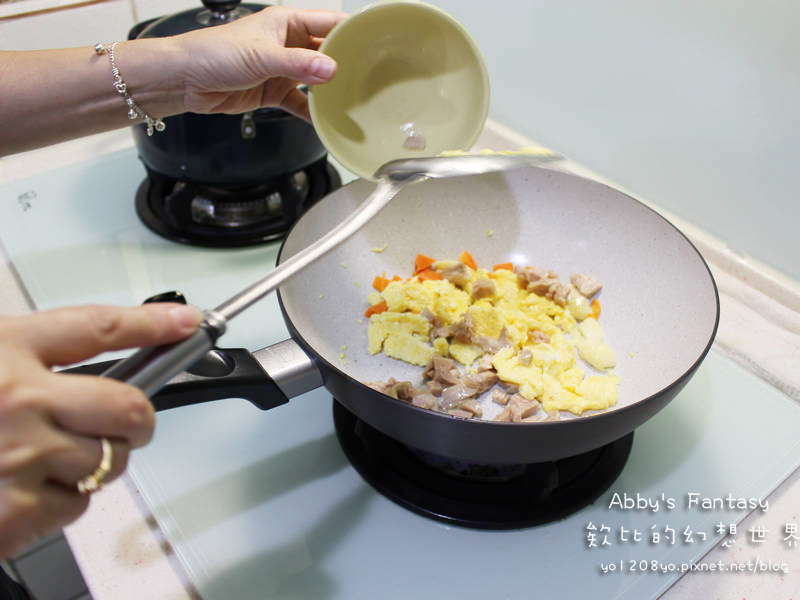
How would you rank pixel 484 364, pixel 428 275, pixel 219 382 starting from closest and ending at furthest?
1. pixel 219 382
2. pixel 484 364
3. pixel 428 275

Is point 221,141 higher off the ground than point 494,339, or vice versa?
point 221,141

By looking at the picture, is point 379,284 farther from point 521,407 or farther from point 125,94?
point 125,94

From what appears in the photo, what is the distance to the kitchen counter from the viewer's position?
1.81ft

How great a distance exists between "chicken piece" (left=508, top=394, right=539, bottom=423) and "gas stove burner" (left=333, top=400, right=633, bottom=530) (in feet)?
0.17

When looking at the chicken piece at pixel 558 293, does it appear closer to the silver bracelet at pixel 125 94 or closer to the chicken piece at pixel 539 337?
the chicken piece at pixel 539 337

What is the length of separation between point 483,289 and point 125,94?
20.3 inches

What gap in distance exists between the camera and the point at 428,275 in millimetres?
844

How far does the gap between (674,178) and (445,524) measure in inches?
27.8

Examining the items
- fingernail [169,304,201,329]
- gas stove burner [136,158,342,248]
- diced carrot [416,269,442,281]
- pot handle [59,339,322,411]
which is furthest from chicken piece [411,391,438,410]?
gas stove burner [136,158,342,248]

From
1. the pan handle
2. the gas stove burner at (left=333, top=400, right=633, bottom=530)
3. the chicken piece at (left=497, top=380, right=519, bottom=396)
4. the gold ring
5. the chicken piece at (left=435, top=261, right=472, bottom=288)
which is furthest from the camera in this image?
the chicken piece at (left=435, top=261, right=472, bottom=288)

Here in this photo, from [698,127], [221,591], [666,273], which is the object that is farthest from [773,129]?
[221,591]

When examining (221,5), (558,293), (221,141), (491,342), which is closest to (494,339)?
(491,342)

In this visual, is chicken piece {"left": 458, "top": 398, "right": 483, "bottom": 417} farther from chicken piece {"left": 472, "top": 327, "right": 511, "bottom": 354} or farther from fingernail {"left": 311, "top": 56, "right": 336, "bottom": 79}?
fingernail {"left": 311, "top": 56, "right": 336, "bottom": 79}

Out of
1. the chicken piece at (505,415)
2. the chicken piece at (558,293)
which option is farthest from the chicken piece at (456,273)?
the chicken piece at (505,415)
